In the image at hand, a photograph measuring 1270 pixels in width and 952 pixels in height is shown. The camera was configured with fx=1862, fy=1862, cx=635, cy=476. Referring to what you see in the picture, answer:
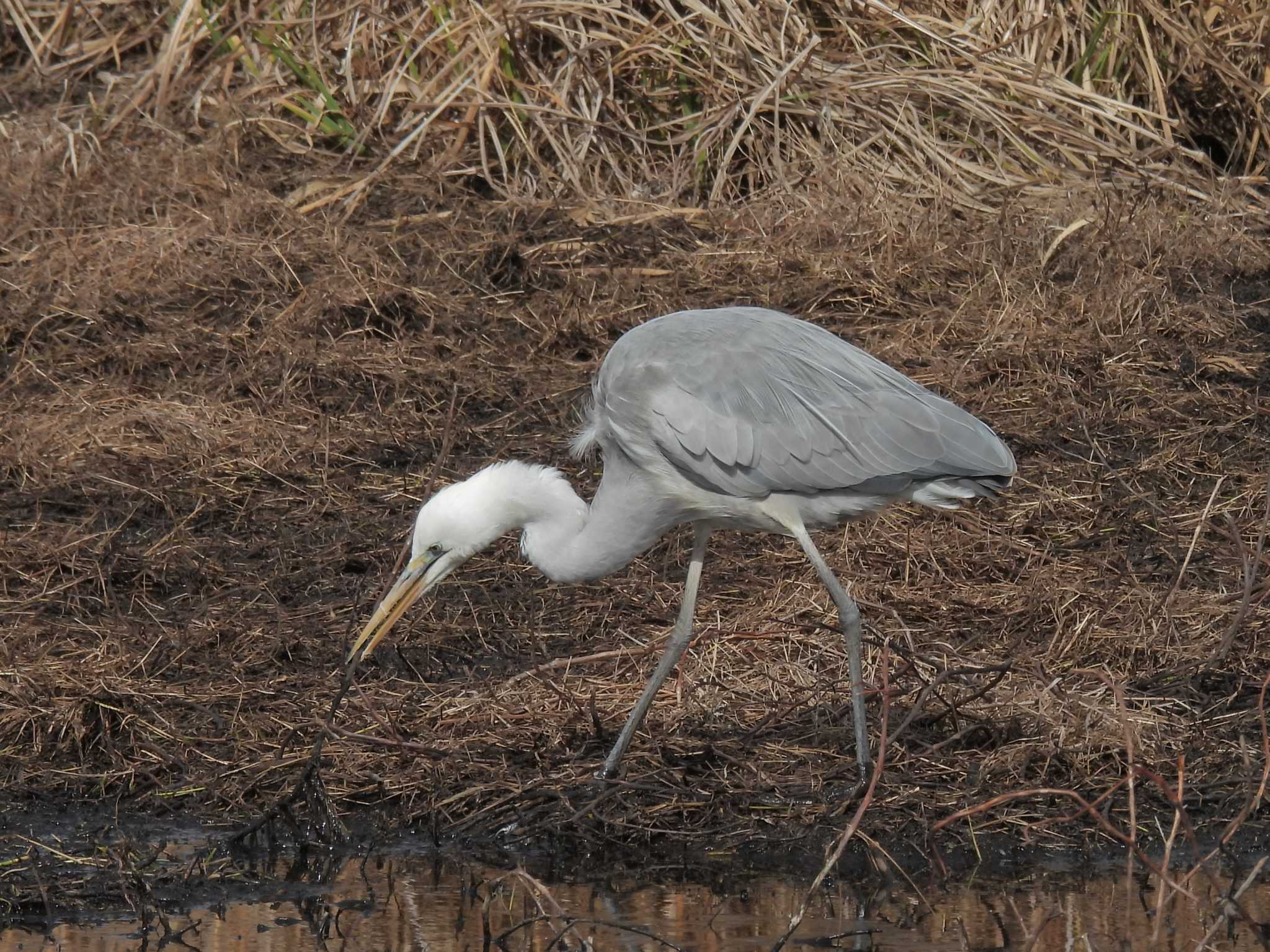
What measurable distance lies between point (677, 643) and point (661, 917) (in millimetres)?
1045

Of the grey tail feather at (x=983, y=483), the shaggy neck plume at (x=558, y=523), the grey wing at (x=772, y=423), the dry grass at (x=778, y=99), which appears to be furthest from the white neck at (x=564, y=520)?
the dry grass at (x=778, y=99)

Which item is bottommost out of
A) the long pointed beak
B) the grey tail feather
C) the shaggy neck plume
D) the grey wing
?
the long pointed beak

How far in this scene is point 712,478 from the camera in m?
4.86

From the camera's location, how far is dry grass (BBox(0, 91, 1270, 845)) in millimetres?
4898

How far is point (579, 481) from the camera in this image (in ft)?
22.5

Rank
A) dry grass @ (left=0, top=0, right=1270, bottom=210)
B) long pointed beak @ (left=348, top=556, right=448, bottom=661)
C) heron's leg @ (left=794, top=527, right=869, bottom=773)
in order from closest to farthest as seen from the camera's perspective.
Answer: heron's leg @ (left=794, top=527, right=869, bottom=773)
long pointed beak @ (left=348, top=556, right=448, bottom=661)
dry grass @ (left=0, top=0, right=1270, bottom=210)

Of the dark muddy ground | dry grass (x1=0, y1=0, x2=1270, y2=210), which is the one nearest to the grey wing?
the dark muddy ground

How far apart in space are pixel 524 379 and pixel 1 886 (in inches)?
145

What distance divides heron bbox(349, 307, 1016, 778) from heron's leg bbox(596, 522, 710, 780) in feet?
0.04

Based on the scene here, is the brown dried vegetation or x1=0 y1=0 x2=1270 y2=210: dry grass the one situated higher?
x1=0 y1=0 x2=1270 y2=210: dry grass

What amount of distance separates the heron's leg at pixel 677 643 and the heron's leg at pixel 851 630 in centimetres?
30

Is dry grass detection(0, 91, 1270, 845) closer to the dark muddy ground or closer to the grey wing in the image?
the dark muddy ground

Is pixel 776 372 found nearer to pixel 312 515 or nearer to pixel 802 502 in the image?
pixel 802 502

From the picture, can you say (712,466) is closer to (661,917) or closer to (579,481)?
(661,917)
